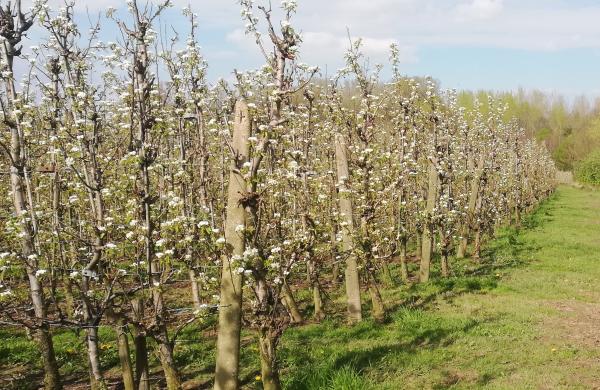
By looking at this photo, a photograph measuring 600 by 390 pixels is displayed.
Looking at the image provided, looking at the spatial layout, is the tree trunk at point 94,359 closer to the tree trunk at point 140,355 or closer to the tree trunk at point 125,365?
the tree trunk at point 125,365

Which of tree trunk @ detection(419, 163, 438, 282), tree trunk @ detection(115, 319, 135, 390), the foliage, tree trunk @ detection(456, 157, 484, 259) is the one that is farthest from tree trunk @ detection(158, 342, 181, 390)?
the foliage

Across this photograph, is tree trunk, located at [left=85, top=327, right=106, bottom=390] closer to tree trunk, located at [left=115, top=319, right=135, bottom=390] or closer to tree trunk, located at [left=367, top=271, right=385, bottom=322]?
tree trunk, located at [left=115, top=319, right=135, bottom=390]

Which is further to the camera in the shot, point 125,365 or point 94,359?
point 94,359

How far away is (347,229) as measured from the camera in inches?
384

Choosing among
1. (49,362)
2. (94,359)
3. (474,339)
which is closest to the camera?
(94,359)

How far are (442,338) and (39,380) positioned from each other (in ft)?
25.9

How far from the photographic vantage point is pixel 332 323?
11.5m

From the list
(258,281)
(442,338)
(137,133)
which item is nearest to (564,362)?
(442,338)

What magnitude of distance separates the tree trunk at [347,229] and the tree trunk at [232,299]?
13.6ft

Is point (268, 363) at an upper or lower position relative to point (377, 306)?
upper

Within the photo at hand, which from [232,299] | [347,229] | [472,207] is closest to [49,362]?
[232,299]

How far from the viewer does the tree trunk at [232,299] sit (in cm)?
459

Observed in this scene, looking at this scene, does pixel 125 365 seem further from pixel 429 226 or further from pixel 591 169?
pixel 591 169

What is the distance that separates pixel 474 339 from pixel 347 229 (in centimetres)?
338
